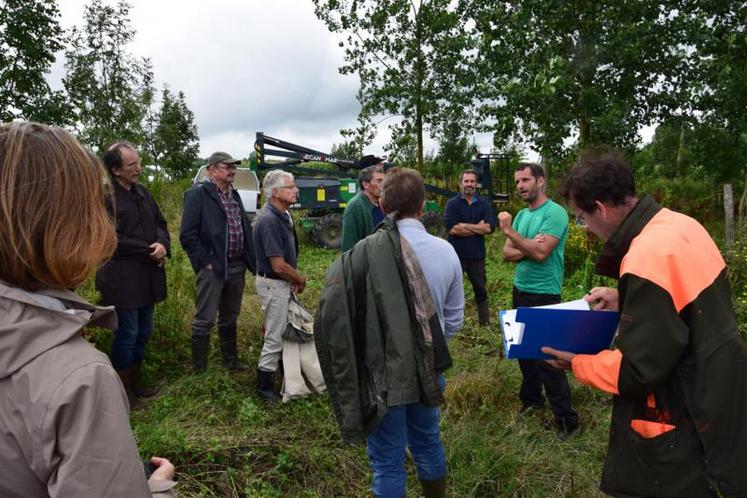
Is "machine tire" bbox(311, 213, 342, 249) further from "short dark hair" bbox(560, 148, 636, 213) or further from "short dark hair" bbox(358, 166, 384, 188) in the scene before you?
"short dark hair" bbox(560, 148, 636, 213)

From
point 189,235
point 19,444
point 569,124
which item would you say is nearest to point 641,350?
point 19,444

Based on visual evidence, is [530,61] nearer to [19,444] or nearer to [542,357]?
[542,357]

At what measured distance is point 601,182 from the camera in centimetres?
183

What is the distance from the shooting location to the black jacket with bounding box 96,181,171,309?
3.61 m

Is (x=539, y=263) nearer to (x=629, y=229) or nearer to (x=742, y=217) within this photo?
(x=629, y=229)

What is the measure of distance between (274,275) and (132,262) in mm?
999

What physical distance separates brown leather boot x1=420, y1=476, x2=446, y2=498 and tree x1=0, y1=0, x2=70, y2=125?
458 inches

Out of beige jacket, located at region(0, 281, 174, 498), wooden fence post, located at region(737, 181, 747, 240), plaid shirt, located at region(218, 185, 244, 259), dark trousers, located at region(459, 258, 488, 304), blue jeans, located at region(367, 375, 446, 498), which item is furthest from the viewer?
wooden fence post, located at region(737, 181, 747, 240)

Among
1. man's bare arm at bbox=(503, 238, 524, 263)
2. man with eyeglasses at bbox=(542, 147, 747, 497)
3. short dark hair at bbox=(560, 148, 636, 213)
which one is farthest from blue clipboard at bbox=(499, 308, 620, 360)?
man's bare arm at bbox=(503, 238, 524, 263)

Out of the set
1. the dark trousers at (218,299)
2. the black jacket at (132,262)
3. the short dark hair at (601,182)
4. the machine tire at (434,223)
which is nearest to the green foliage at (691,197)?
the machine tire at (434,223)

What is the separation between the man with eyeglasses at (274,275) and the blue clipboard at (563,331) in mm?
2277

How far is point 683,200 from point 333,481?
41.1 feet

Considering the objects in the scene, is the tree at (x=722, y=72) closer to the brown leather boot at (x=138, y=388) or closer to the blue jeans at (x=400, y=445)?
the blue jeans at (x=400, y=445)

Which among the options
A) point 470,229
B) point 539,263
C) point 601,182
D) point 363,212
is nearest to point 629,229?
point 601,182
